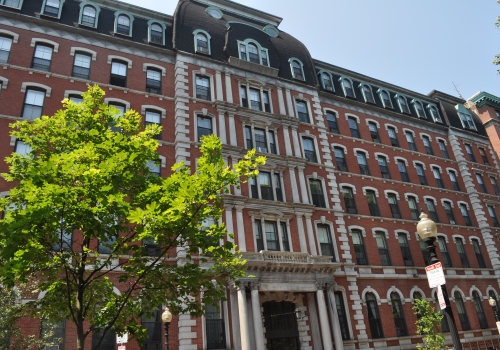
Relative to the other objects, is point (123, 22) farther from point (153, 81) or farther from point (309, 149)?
point (309, 149)

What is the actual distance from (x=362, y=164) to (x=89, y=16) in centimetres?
2335

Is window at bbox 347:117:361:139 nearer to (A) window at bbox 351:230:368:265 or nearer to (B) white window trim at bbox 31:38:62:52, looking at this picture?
(A) window at bbox 351:230:368:265

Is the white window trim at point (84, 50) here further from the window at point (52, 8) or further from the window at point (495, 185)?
the window at point (495, 185)

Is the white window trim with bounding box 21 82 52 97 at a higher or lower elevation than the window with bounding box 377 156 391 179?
higher

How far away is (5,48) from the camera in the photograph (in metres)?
22.8

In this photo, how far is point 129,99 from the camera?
24.8m

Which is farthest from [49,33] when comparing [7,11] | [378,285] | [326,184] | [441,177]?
[441,177]

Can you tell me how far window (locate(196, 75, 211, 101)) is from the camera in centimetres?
2723

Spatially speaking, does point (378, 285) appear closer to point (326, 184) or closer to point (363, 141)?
point (326, 184)

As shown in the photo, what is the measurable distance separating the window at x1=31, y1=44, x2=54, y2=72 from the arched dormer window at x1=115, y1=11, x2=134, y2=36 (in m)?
4.71

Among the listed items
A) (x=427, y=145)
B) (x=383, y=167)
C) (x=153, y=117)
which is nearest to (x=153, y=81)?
(x=153, y=117)

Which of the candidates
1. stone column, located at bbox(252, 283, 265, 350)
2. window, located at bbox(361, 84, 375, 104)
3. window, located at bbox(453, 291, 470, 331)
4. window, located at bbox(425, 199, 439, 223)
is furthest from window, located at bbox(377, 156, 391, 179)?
stone column, located at bbox(252, 283, 265, 350)

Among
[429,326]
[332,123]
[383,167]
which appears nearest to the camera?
[429,326]

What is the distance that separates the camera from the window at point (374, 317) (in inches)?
1014
